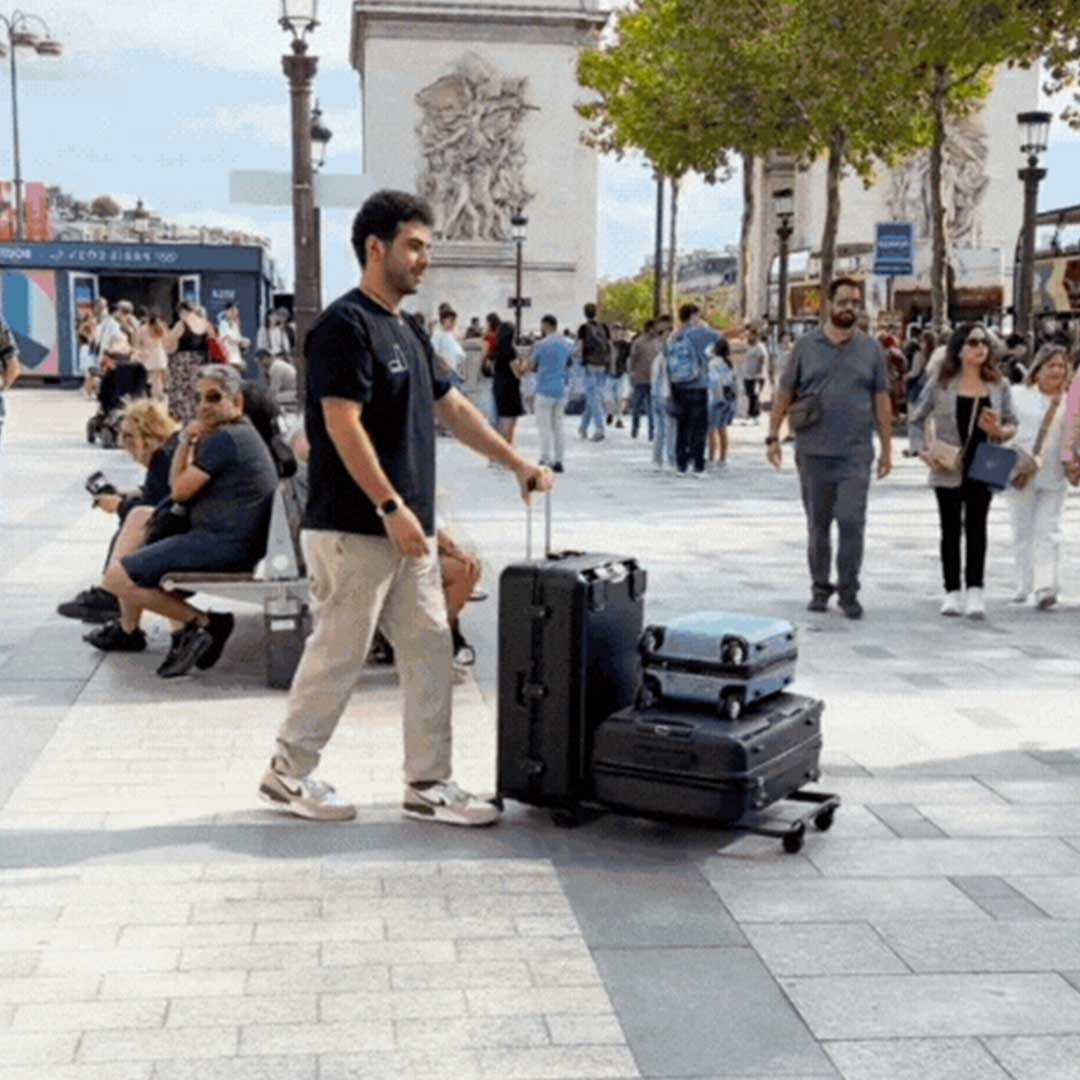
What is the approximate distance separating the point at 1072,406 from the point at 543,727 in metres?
5.08

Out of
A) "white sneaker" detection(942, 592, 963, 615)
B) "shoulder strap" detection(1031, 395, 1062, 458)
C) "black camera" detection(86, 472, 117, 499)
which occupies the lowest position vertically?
A: "white sneaker" detection(942, 592, 963, 615)

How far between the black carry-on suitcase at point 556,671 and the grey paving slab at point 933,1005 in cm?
136

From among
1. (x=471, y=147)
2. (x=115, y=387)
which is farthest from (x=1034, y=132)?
(x=471, y=147)

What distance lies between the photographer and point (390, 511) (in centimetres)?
522

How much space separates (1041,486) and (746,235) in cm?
3153

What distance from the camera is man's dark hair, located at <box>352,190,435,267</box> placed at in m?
5.36

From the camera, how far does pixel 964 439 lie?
9938 millimetres

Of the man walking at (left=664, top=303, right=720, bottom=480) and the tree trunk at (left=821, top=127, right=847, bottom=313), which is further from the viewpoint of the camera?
the tree trunk at (left=821, top=127, right=847, bottom=313)

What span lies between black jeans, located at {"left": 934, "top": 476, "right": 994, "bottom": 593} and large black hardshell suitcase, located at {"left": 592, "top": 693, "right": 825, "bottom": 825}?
4.63m

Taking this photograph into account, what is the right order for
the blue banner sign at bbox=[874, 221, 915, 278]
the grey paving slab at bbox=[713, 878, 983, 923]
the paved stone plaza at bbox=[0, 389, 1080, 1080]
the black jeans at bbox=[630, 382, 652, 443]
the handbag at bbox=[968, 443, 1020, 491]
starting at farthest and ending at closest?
the blue banner sign at bbox=[874, 221, 915, 278]
the black jeans at bbox=[630, 382, 652, 443]
the handbag at bbox=[968, 443, 1020, 491]
the grey paving slab at bbox=[713, 878, 983, 923]
the paved stone plaza at bbox=[0, 389, 1080, 1080]

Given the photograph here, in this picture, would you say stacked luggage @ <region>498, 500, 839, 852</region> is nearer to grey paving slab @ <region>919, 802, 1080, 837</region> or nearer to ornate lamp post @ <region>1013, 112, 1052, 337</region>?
grey paving slab @ <region>919, 802, 1080, 837</region>

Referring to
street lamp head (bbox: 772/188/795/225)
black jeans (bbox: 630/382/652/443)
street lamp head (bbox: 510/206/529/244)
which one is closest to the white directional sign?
black jeans (bbox: 630/382/652/443)

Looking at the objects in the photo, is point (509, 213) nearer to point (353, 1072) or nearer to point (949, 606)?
point (949, 606)

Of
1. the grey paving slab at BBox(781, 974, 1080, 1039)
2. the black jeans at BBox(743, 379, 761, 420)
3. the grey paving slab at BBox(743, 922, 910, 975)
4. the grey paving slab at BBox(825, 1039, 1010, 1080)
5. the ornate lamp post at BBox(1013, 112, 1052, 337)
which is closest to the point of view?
the grey paving slab at BBox(825, 1039, 1010, 1080)
